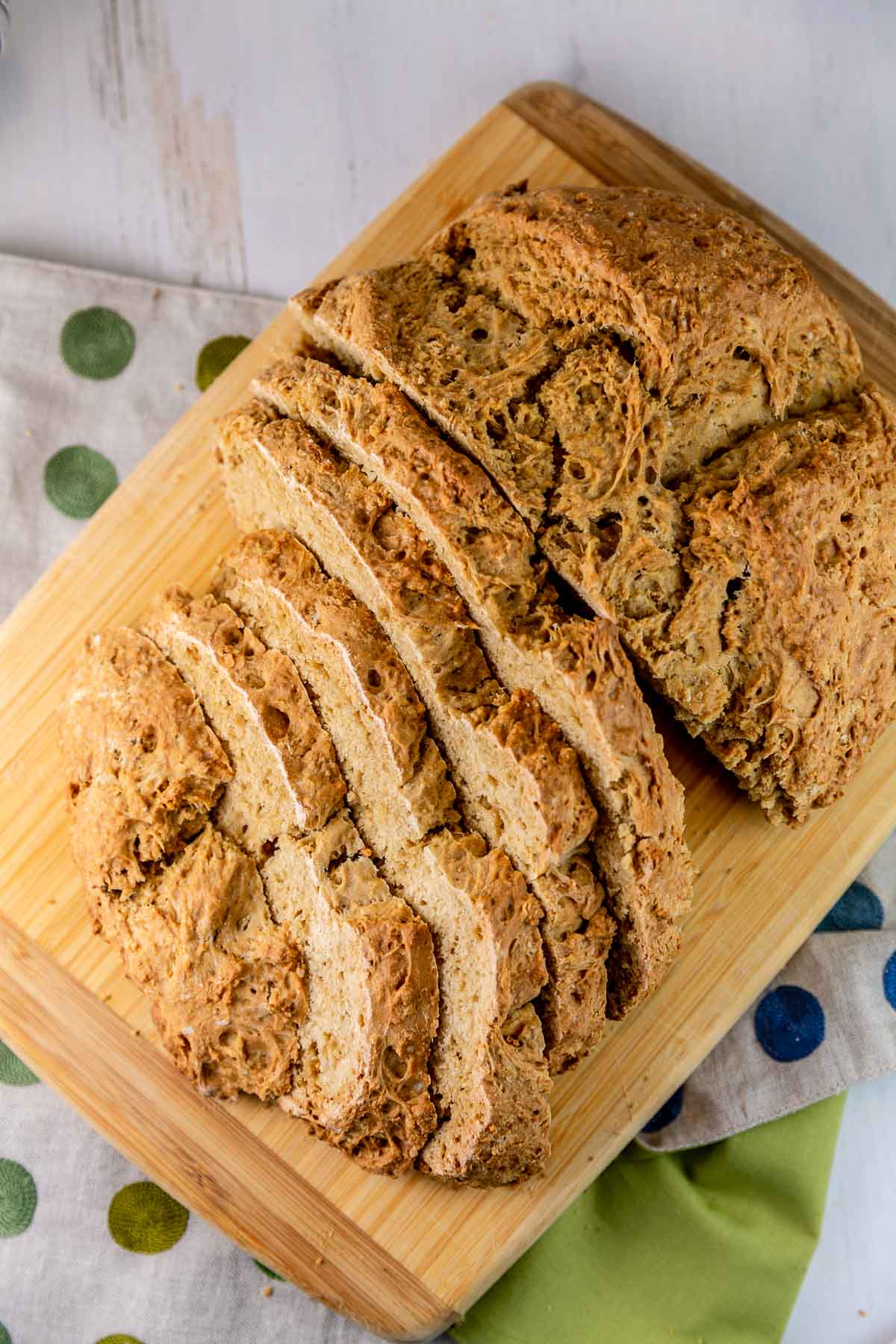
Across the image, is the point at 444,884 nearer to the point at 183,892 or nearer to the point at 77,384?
the point at 183,892

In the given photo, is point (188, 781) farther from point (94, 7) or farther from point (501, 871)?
point (94, 7)

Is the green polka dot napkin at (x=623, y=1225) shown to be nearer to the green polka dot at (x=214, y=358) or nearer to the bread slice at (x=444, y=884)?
the bread slice at (x=444, y=884)

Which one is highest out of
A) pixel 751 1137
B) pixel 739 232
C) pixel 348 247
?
pixel 739 232

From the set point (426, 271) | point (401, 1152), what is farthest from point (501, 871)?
point (426, 271)

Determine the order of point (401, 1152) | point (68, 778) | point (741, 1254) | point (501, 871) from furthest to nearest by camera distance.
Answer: point (741, 1254) → point (68, 778) → point (401, 1152) → point (501, 871)

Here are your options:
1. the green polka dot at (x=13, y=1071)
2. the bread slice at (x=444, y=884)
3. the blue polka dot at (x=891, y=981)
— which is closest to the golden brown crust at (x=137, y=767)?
the bread slice at (x=444, y=884)

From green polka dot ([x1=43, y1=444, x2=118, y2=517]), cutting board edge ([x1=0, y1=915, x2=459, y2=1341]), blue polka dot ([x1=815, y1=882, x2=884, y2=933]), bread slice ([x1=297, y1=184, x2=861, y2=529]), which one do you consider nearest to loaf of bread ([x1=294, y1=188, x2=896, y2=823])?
bread slice ([x1=297, y1=184, x2=861, y2=529])
